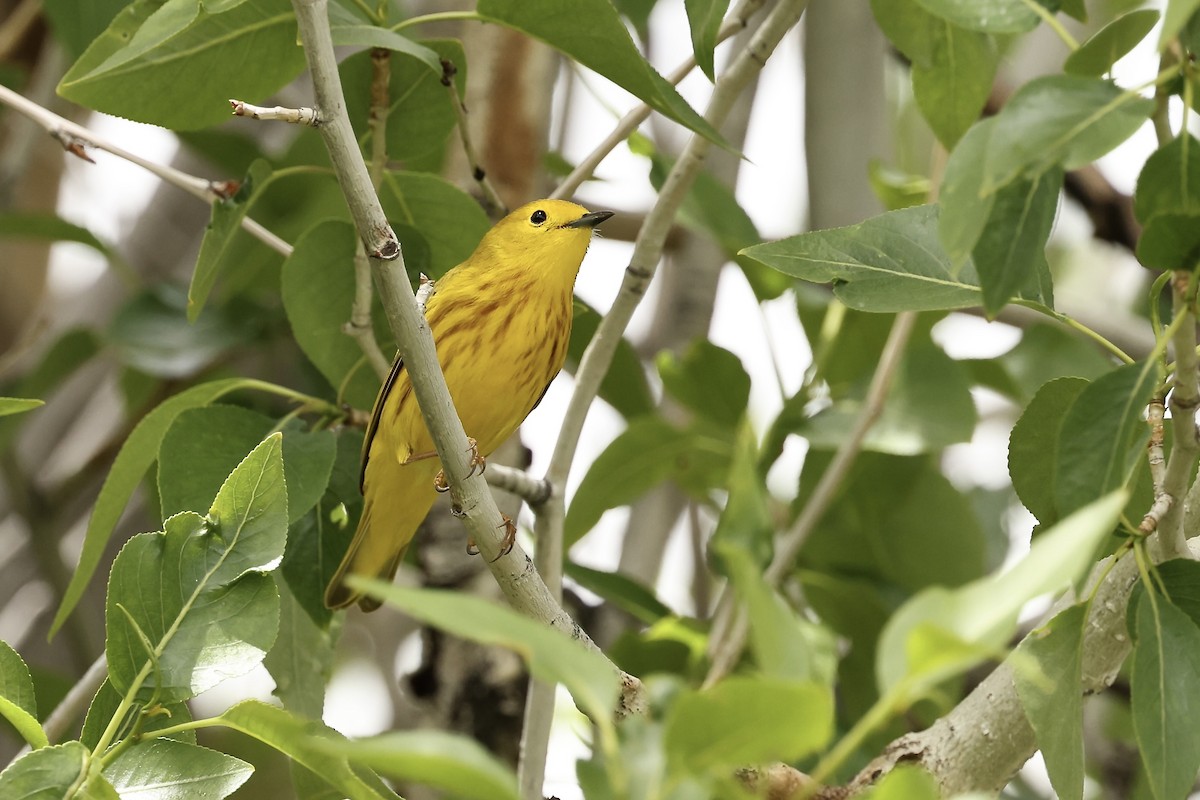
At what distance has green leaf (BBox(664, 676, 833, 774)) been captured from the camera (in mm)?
838

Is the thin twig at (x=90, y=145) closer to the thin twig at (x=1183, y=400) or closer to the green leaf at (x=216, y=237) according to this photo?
the green leaf at (x=216, y=237)

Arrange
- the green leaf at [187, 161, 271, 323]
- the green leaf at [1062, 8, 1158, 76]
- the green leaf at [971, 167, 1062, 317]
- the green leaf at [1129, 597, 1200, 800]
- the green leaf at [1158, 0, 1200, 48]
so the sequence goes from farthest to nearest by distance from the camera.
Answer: the green leaf at [187, 161, 271, 323] < the green leaf at [1062, 8, 1158, 76] < the green leaf at [1129, 597, 1200, 800] < the green leaf at [971, 167, 1062, 317] < the green leaf at [1158, 0, 1200, 48]

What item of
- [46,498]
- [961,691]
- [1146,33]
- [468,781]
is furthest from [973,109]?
[46,498]

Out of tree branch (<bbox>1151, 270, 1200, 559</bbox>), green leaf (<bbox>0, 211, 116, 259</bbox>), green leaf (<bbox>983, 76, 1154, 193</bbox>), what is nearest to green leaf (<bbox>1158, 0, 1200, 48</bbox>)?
green leaf (<bbox>983, 76, 1154, 193</bbox>)

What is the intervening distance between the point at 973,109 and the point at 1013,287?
3.96 feet

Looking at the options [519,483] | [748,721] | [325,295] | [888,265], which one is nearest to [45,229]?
[325,295]

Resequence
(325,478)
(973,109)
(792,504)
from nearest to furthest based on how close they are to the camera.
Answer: (325,478), (973,109), (792,504)

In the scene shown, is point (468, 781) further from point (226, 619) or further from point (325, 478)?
point (325, 478)

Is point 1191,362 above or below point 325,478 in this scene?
below

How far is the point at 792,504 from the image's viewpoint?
Answer: 331 cm

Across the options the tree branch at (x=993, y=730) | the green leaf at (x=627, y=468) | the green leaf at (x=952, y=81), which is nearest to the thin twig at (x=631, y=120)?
the green leaf at (x=952, y=81)

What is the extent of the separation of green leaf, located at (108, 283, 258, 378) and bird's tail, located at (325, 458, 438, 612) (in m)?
0.70

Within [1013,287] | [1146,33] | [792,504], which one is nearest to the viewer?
[1013,287]

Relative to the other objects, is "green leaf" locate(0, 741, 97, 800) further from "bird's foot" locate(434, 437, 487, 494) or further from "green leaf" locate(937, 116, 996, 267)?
"green leaf" locate(937, 116, 996, 267)
